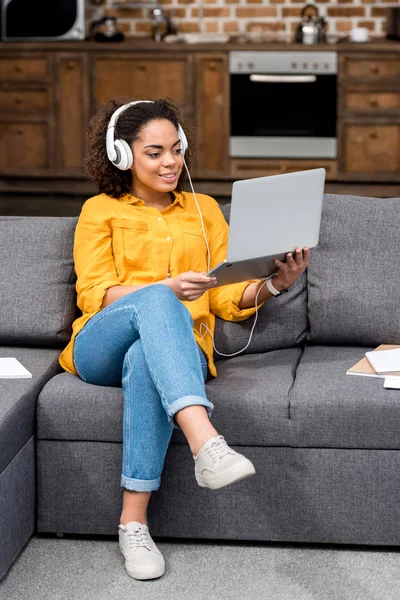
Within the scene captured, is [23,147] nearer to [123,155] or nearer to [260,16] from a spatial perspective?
[260,16]

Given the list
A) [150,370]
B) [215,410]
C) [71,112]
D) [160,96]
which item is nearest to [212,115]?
[160,96]

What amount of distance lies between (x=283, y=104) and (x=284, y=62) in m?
0.25

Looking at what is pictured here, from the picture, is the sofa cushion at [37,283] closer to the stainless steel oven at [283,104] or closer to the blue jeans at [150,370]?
the blue jeans at [150,370]

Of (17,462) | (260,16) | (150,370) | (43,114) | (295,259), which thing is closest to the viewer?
(150,370)

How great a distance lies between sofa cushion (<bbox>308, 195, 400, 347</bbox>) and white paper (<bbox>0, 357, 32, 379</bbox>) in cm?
78

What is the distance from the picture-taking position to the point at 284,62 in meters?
5.52

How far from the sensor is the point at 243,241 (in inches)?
84.7

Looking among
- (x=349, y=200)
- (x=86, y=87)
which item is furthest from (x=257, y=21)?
(x=349, y=200)

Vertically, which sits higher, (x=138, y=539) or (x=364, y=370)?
(x=364, y=370)

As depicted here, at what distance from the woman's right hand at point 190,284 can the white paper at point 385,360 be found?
A: 0.46 meters

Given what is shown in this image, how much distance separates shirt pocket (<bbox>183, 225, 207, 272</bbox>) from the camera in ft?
8.00

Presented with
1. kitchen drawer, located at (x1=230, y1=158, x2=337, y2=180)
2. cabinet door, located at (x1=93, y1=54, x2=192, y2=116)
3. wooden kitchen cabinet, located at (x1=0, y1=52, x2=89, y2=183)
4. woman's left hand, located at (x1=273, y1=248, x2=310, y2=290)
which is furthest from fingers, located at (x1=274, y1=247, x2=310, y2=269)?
wooden kitchen cabinet, located at (x1=0, y1=52, x2=89, y2=183)

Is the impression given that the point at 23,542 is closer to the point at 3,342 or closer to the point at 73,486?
the point at 73,486

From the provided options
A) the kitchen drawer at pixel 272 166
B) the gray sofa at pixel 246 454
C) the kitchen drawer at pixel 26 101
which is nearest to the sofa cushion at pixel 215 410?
the gray sofa at pixel 246 454
